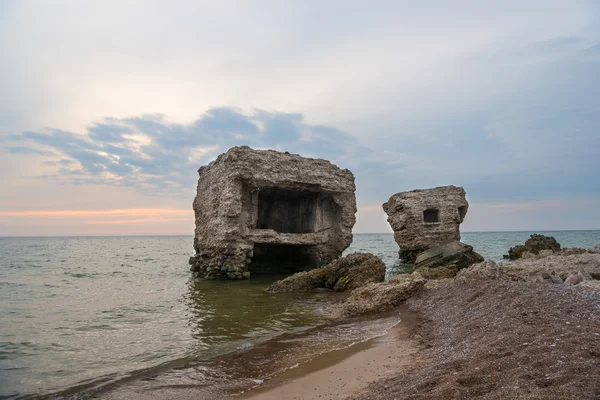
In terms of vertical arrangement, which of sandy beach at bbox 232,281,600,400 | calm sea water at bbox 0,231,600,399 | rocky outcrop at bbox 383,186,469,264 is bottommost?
calm sea water at bbox 0,231,600,399

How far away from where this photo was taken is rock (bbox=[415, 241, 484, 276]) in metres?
18.7

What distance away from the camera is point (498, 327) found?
5.61 meters

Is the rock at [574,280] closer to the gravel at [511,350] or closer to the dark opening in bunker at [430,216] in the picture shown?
the gravel at [511,350]

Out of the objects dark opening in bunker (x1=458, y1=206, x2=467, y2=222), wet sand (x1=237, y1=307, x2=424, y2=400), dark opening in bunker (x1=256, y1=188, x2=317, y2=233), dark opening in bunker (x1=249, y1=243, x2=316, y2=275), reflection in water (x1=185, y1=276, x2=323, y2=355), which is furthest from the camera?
dark opening in bunker (x1=458, y1=206, x2=467, y2=222)

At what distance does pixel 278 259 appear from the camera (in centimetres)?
2442

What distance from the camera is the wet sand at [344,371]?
15.4ft

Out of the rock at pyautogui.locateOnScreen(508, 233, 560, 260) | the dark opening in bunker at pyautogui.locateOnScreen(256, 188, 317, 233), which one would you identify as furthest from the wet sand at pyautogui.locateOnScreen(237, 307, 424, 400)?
the rock at pyautogui.locateOnScreen(508, 233, 560, 260)

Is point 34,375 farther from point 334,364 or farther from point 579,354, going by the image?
point 579,354

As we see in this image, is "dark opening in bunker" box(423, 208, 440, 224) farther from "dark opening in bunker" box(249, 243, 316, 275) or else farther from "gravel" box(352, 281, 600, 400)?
"gravel" box(352, 281, 600, 400)

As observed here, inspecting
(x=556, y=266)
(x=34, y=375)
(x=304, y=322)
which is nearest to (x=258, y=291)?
(x=304, y=322)

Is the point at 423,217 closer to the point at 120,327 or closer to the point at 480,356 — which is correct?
the point at 120,327

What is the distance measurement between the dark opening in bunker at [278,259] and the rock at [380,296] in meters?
12.0

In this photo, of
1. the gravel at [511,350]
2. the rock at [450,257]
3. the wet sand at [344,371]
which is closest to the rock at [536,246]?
the rock at [450,257]

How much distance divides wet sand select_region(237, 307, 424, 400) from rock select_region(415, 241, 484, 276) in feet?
42.0
